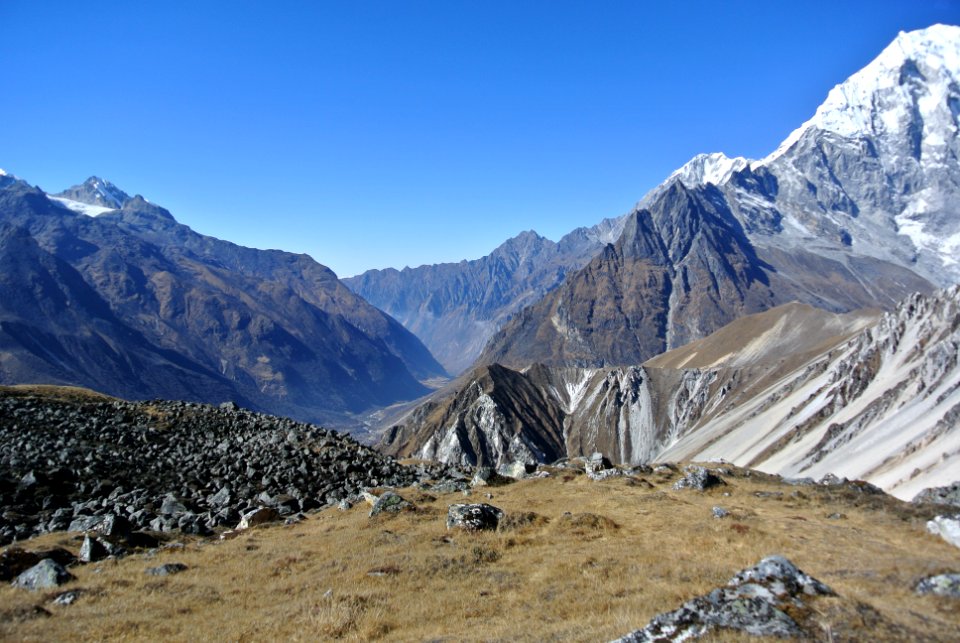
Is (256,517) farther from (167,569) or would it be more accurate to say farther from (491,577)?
(491,577)

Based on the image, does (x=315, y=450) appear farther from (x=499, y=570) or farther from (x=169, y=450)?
(x=499, y=570)

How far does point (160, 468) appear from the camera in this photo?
42.9 m

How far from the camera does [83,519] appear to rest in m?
32.3

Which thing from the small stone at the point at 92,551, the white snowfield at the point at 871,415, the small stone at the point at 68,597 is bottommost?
the white snowfield at the point at 871,415

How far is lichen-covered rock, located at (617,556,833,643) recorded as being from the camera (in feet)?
44.3

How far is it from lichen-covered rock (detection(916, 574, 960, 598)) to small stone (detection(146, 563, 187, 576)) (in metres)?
26.1

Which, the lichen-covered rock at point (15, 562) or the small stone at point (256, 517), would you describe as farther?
the small stone at point (256, 517)

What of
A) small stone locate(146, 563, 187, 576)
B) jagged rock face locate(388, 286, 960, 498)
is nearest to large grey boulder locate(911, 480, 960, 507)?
small stone locate(146, 563, 187, 576)

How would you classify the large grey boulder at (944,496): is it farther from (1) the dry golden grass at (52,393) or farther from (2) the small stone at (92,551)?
(1) the dry golden grass at (52,393)

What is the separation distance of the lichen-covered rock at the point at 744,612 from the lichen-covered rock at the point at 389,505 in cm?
2195

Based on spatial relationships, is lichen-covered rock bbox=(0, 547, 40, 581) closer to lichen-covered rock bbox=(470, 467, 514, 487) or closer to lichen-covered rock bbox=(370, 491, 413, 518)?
lichen-covered rock bbox=(370, 491, 413, 518)

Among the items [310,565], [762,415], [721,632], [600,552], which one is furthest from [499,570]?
[762,415]

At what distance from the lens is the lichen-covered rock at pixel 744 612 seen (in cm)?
1352

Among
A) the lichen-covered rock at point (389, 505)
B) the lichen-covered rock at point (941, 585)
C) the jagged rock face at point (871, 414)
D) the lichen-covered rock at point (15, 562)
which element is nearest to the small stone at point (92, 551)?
the lichen-covered rock at point (15, 562)
